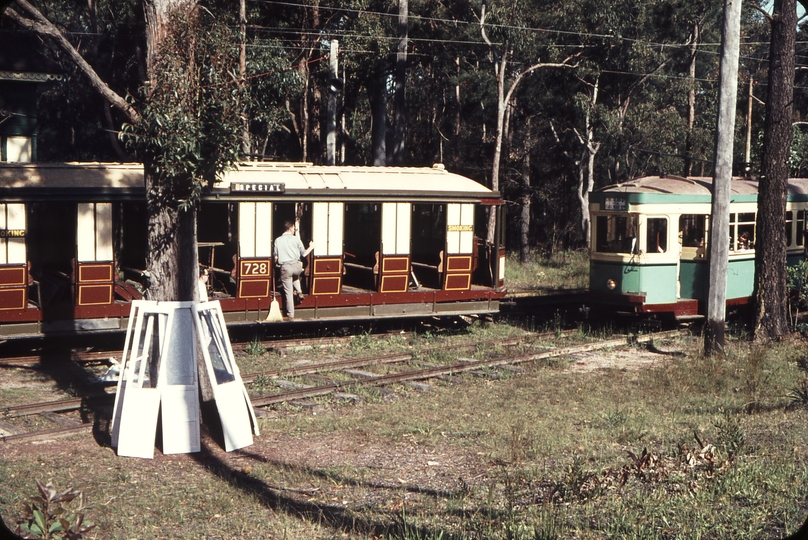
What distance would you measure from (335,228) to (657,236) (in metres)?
6.40

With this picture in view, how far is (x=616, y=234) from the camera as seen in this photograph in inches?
706

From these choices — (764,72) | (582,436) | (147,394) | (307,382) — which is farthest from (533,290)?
(764,72)

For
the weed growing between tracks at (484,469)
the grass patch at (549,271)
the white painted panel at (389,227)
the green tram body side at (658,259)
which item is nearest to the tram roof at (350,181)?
the white painted panel at (389,227)

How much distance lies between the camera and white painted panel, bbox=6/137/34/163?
883 inches

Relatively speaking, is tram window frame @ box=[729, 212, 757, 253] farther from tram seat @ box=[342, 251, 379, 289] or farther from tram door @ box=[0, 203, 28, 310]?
tram door @ box=[0, 203, 28, 310]

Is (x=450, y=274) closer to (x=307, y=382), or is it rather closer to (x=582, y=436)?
(x=307, y=382)

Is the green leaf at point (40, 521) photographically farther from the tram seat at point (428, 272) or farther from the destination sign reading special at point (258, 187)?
the tram seat at point (428, 272)

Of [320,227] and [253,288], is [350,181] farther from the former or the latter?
[253,288]

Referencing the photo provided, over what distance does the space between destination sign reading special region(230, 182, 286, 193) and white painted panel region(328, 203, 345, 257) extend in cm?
111

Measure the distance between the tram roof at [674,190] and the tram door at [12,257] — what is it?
35.8 ft

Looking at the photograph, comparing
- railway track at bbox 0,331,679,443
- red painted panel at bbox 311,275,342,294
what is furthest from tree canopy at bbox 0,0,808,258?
railway track at bbox 0,331,679,443

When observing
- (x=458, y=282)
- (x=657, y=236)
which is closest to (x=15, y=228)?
(x=458, y=282)

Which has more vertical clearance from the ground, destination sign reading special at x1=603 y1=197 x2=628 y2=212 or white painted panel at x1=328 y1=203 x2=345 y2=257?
destination sign reading special at x1=603 y1=197 x2=628 y2=212

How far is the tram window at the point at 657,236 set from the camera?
57.7ft
